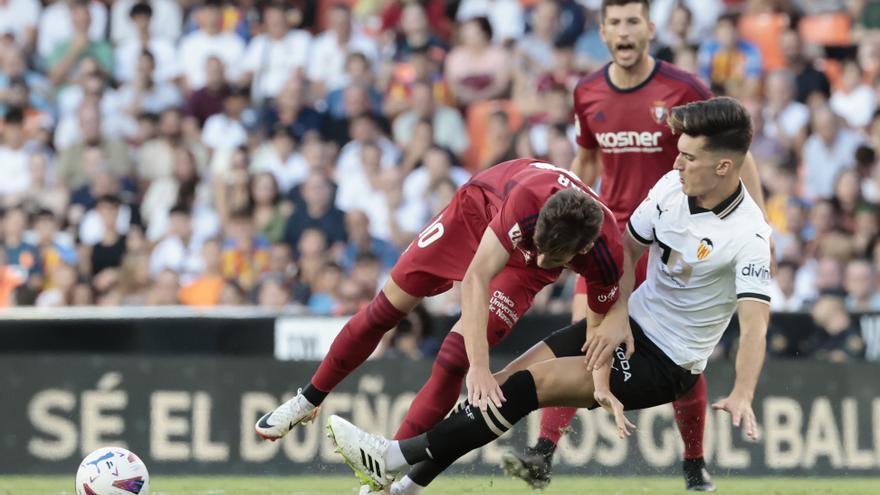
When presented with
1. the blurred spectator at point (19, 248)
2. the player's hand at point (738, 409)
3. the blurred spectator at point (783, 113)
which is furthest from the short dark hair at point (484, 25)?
the player's hand at point (738, 409)

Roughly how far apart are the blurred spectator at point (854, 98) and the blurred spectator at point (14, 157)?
809cm

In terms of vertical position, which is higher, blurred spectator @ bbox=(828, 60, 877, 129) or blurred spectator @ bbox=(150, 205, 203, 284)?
blurred spectator @ bbox=(828, 60, 877, 129)

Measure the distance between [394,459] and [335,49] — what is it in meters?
9.75

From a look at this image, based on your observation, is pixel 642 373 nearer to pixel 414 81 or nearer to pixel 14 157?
pixel 414 81

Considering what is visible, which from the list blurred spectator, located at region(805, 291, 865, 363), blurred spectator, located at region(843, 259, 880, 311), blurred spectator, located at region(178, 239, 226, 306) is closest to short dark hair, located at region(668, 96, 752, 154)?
blurred spectator, located at region(805, 291, 865, 363)

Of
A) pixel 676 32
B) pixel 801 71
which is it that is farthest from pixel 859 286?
pixel 676 32

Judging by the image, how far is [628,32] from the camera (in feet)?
30.3

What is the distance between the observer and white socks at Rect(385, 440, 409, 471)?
7785 millimetres

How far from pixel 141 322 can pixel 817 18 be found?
7868 mm

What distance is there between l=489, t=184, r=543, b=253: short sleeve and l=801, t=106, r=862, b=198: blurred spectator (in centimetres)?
809

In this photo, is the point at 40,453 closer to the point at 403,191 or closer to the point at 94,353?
the point at 94,353

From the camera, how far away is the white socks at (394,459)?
7.79 metres

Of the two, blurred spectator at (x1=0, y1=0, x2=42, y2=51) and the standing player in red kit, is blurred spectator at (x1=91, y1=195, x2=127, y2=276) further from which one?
the standing player in red kit

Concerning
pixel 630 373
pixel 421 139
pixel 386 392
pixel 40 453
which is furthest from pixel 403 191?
pixel 630 373
